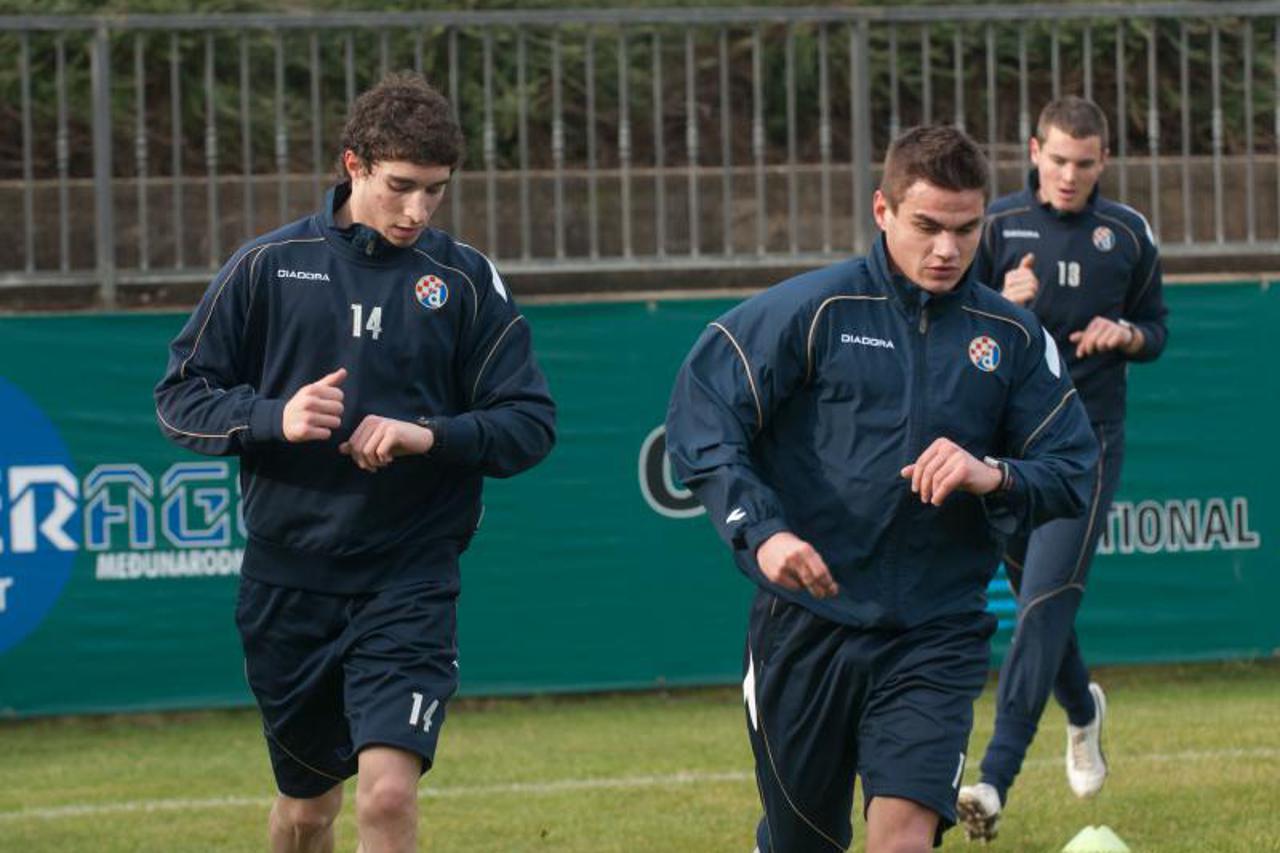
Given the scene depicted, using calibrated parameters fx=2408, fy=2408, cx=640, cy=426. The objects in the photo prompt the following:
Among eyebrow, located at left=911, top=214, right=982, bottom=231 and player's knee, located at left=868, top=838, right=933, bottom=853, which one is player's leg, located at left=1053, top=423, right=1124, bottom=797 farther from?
player's knee, located at left=868, top=838, right=933, bottom=853

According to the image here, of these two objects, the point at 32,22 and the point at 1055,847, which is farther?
the point at 32,22

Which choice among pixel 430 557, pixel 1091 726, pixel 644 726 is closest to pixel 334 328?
pixel 430 557

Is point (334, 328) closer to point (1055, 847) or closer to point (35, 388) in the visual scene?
point (1055, 847)

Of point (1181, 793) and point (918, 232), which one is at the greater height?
point (918, 232)

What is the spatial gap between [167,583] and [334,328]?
5.61 m

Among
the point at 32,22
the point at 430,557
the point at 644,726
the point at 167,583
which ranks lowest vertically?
the point at 644,726

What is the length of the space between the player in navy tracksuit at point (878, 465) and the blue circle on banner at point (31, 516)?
6.26 m

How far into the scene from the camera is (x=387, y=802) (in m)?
5.98

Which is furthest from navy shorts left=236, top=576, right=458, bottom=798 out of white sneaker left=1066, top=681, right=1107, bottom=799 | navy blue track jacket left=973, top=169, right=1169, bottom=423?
white sneaker left=1066, top=681, right=1107, bottom=799

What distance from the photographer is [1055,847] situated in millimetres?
8258

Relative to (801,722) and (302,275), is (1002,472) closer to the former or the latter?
(801,722)

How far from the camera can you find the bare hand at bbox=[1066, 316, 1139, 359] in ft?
28.7

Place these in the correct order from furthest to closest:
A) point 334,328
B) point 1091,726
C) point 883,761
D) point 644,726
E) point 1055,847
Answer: point 644,726, point 1091,726, point 1055,847, point 334,328, point 883,761

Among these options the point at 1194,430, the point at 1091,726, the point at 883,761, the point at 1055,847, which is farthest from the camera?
the point at 1194,430
